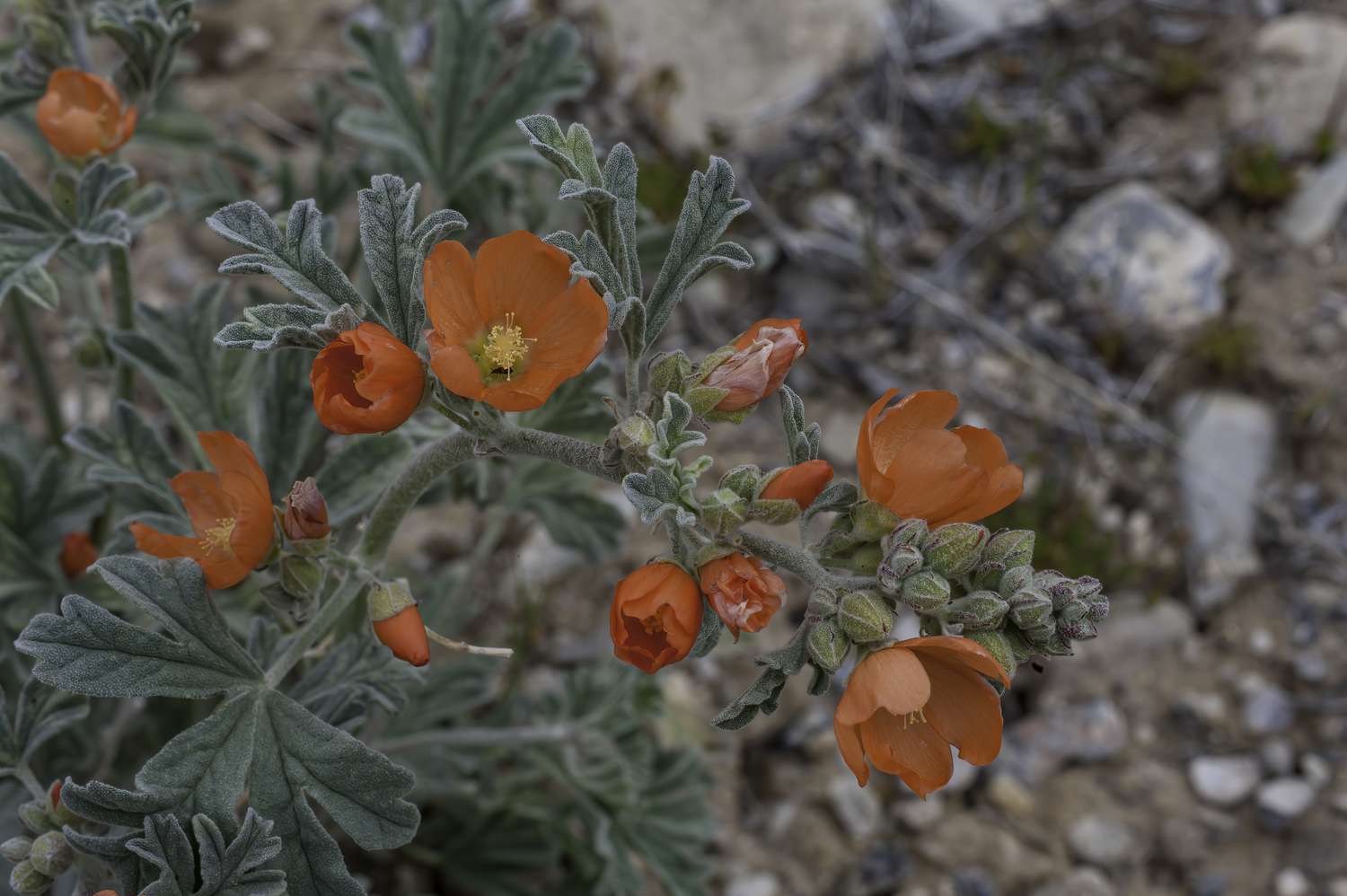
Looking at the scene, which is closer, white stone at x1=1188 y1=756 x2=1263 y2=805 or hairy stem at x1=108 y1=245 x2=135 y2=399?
hairy stem at x1=108 y1=245 x2=135 y2=399

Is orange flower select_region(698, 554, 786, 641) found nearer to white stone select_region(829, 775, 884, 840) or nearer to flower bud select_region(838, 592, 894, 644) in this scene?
flower bud select_region(838, 592, 894, 644)

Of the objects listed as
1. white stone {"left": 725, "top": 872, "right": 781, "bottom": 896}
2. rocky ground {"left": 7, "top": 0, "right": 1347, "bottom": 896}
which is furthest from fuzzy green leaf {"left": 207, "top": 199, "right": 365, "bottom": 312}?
white stone {"left": 725, "top": 872, "right": 781, "bottom": 896}

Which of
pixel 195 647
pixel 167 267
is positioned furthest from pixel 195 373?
pixel 167 267

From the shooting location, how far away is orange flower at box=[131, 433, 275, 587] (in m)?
1.93

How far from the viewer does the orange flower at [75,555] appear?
281cm

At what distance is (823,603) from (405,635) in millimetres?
634

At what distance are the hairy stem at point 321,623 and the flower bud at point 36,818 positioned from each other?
0.44 metres

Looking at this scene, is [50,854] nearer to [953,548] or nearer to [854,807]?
[953,548]

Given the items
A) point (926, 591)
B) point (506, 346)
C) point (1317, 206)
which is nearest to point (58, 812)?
point (506, 346)

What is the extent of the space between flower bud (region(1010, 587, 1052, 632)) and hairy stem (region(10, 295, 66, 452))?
2.42 meters

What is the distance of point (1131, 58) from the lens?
5125 mm

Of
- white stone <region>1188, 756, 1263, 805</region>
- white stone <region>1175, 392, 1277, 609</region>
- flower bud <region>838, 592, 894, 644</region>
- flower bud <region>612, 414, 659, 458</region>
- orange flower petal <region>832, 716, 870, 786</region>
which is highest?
flower bud <region>612, 414, 659, 458</region>

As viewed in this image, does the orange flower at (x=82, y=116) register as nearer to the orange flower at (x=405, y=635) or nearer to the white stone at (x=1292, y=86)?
the orange flower at (x=405, y=635)

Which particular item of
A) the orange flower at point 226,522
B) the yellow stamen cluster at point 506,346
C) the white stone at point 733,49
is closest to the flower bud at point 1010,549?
the yellow stamen cluster at point 506,346
